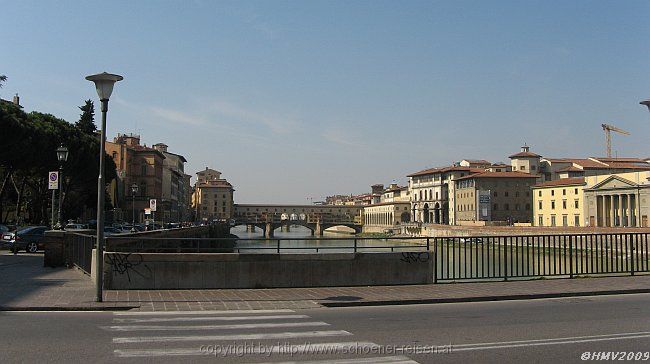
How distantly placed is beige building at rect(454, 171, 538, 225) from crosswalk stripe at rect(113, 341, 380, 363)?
429ft

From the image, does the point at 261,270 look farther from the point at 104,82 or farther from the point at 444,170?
the point at 444,170

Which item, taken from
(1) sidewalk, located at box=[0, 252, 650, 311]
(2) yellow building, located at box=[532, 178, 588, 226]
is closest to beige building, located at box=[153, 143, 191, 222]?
(2) yellow building, located at box=[532, 178, 588, 226]

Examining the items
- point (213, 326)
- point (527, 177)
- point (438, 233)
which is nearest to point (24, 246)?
point (213, 326)

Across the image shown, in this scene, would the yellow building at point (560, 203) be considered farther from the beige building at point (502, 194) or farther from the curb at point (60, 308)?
the curb at point (60, 308)

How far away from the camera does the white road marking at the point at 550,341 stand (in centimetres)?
815

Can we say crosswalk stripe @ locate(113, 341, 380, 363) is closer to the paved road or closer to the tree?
the paved road

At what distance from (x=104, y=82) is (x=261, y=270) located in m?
6.00

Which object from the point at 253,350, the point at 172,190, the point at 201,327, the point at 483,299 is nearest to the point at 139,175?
the point at 172,190

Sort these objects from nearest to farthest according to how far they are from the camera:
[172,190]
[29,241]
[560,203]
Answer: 1. [29,241]
2. [560,203]
3. [172,190]

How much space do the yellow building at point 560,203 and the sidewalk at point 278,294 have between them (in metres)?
94.1

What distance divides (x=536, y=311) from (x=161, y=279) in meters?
8.92

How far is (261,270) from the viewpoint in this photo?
49.5 feet

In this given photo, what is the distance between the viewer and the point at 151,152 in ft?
406

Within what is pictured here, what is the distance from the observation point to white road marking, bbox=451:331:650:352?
8.15 m
